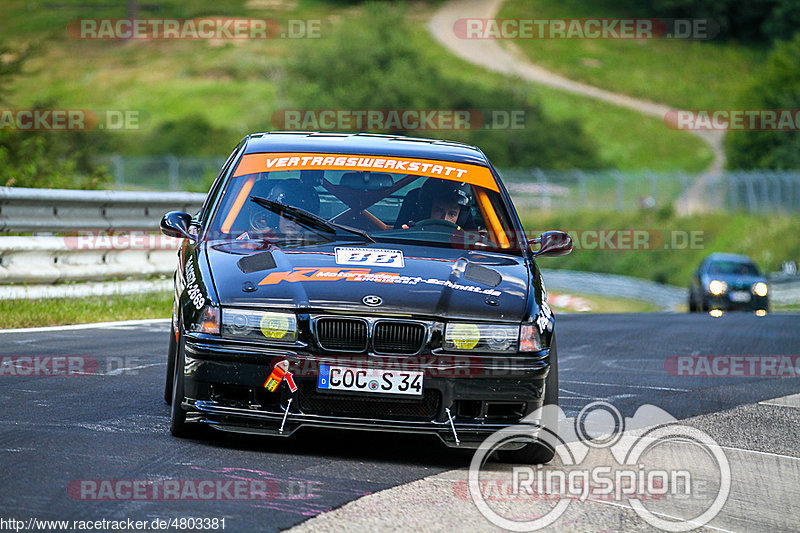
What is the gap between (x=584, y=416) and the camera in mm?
7703

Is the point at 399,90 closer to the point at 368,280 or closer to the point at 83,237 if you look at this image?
the point at 83,237

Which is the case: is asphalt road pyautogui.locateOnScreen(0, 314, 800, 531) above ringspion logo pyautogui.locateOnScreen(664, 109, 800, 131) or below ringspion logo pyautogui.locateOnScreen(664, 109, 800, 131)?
below

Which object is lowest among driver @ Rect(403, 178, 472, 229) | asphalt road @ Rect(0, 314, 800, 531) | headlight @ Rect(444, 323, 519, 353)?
asphalt road @ Rect(0, 314, 800, 531)

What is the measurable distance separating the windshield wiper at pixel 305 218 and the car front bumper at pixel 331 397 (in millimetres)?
1205

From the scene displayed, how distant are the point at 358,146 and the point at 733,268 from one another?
20697 mm

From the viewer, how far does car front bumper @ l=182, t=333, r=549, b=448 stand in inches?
227

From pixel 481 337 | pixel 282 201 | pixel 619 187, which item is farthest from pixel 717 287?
pixel 619 187

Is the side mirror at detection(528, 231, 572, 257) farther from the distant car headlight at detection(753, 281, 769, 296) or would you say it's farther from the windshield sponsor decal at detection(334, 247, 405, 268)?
the distant car headlight at detection(753, 281, 769, 296)

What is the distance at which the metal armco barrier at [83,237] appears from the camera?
1197cm

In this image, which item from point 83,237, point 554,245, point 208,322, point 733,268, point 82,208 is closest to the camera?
point 208,322

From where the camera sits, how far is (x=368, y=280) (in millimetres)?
6090

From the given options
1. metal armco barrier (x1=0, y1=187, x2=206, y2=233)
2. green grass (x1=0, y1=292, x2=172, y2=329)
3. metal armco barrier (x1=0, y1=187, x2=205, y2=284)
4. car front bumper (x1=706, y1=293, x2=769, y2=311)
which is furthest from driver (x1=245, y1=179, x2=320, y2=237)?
car front bumper (x1=706, y1=293, x2=769, y2=311)

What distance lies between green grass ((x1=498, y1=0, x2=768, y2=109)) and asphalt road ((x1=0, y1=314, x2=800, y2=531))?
8160 cm

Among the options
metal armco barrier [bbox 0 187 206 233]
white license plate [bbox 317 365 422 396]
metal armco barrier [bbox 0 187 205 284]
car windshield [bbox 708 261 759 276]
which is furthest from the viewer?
car windshield [bbox 708 261 759 276]
